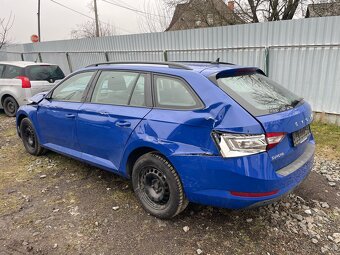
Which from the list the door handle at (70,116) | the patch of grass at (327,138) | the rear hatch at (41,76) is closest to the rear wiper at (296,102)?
the patch of grass at (327,138)

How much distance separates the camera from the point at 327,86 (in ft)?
21.3

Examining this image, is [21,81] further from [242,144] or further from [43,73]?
[242,144]

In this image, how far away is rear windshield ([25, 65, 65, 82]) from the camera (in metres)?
8.20

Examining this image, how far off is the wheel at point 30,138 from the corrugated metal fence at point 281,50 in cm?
535

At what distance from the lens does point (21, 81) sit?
8.01m

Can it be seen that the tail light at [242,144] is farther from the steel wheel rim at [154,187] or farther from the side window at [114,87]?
the side window at [114,87]

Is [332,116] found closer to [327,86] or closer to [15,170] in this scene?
[327,86]

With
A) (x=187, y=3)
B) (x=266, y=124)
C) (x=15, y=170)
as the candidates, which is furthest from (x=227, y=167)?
(x=187, y=3)

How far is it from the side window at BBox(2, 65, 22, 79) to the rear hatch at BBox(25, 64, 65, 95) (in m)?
0.24

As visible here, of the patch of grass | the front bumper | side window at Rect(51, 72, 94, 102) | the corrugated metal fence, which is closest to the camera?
the front bumper

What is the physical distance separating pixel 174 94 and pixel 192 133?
0.53 metres

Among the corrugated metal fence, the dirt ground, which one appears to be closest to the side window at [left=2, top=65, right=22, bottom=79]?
the corrugated metal fence

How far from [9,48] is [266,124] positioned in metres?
21.3

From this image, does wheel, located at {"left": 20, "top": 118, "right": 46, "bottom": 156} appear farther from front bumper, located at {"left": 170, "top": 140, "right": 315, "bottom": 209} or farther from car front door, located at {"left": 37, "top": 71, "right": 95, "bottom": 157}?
front bumper, located at {"left": 170, "top": 140, "right": 315, "bottom": 209}
